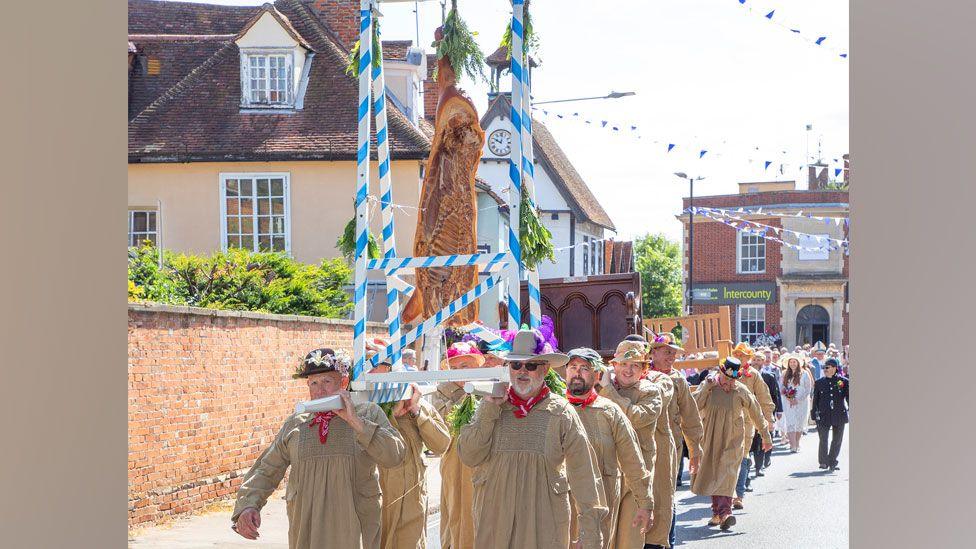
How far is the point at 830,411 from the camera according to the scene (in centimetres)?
2089

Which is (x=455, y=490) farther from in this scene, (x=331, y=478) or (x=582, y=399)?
(x=331, y=478)

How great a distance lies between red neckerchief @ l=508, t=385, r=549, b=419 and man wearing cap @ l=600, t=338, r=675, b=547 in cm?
→ 267

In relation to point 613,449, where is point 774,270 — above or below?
above

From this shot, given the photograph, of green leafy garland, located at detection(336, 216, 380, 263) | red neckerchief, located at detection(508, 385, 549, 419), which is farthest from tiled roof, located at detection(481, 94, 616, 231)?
red neckerchief, located at detection(508, 385, 549, 419)

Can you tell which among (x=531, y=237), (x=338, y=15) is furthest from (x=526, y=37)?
(x=338, y=15)

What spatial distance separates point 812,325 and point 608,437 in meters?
51.1

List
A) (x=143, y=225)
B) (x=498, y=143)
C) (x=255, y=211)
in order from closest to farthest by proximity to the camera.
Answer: (x=255, y=211) < (x=143, y=225) < (x=498, y=143)

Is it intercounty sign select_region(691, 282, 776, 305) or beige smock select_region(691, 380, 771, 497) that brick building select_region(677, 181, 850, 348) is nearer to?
intercounty sign select_region(691, 282, 776, 305)

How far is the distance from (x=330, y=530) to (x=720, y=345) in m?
11.5

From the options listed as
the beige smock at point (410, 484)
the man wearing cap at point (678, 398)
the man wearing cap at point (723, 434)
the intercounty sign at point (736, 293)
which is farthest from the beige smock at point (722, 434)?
the intercounty sign at point (736, 293)

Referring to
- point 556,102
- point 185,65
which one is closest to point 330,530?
point 556,102
